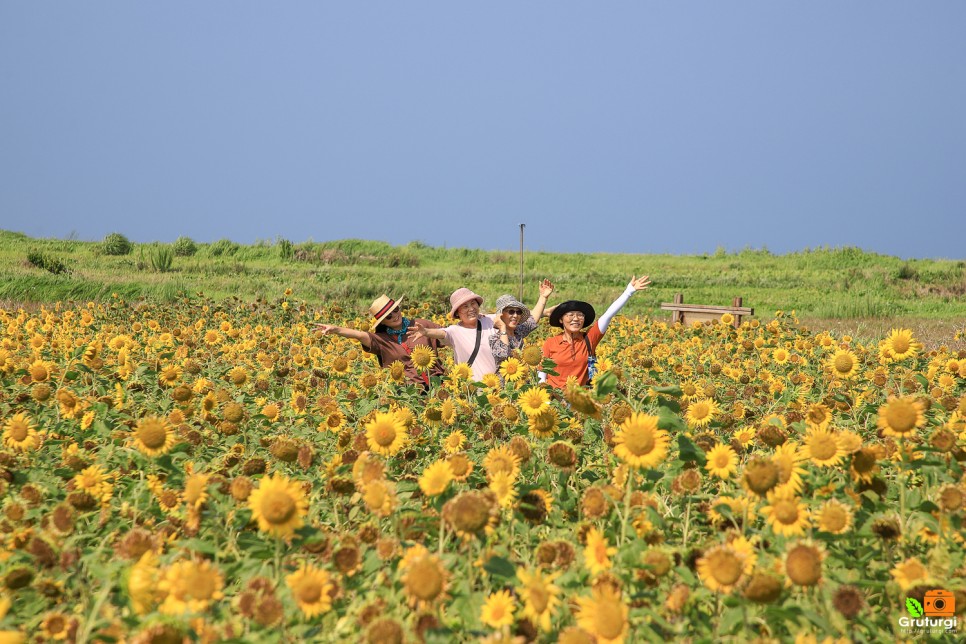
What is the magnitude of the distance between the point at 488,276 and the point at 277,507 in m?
24.4

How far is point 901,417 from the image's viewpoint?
8.54ft

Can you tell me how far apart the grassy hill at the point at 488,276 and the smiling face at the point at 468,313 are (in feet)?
30.8

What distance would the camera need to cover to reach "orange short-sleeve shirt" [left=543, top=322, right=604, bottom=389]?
5.98 m

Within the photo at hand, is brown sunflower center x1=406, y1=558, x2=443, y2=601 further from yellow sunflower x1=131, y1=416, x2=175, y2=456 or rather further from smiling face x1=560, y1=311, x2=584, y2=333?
smiling face x1=560, y1=311, x2=584, y2=333

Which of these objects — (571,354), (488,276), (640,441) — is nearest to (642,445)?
(640,441)

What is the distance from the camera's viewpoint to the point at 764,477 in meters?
2.15

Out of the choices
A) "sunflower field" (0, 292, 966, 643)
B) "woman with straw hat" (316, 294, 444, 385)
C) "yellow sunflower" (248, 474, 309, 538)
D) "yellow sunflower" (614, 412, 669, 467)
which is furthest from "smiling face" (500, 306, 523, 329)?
"yellow sunflower" (248, 474, 309, 538)

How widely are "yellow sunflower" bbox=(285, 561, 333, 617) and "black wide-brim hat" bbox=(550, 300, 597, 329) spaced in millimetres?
4379

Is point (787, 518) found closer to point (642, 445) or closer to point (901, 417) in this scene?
point (642, 445)

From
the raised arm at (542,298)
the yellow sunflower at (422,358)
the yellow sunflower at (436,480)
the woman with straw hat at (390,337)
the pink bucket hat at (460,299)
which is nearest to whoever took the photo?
the yellow sunflower at (436,480)

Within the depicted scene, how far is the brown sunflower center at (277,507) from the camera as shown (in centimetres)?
204

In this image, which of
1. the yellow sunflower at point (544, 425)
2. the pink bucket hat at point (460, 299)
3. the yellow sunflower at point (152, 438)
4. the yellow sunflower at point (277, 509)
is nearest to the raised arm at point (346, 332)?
the pink bucket hat at point (460, 299)

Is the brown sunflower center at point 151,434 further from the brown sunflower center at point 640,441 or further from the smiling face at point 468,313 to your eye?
the smiling face at point 468,313

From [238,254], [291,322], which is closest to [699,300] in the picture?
[291,322]
